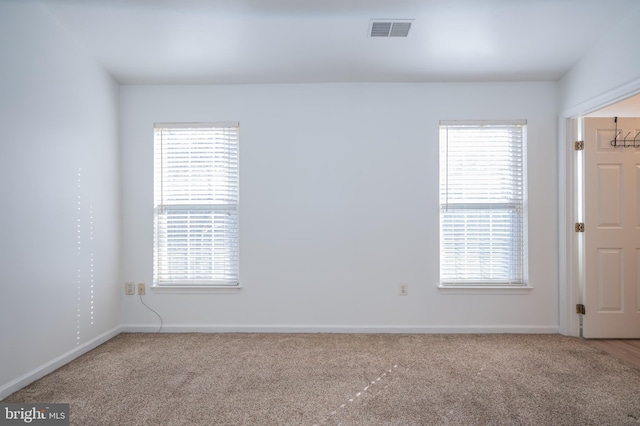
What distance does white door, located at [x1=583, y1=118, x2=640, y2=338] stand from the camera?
3393 mm

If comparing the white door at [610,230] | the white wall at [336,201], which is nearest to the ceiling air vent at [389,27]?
the white wall at [336,201]

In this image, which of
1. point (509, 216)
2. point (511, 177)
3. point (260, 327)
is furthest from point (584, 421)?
point (260, 327)

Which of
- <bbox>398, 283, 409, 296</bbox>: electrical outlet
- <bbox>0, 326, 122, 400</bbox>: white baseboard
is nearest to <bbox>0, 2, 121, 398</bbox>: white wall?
<bbox>0, 326, 122, 400</bbox>: white baseboard

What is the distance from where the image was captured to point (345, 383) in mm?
2451

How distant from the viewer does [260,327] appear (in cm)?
360

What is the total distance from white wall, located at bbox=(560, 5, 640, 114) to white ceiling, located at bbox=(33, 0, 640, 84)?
0.25 feet

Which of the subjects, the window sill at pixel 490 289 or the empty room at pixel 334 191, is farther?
the window sill at pixel 490 289

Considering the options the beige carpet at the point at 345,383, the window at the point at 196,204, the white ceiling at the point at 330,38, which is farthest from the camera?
the window at the point at 196,204

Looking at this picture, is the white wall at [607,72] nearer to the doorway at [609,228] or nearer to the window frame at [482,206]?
the doorway at [609,228]

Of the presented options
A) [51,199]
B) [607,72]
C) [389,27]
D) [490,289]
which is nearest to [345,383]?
[490,289]

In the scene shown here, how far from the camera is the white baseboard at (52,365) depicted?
7.52 ft

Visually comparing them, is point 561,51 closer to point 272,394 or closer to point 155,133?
point 272,394

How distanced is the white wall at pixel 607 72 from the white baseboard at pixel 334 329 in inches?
87.3

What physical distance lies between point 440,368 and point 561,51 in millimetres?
2950
